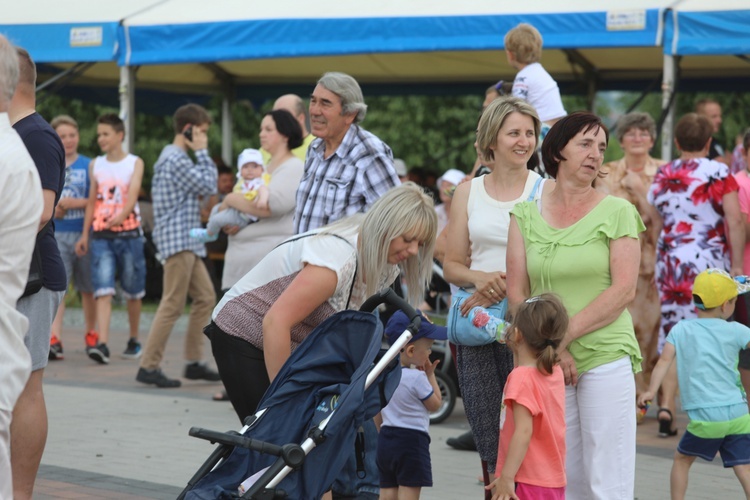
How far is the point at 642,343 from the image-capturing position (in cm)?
847

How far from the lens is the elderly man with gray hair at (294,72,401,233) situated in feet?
19.8

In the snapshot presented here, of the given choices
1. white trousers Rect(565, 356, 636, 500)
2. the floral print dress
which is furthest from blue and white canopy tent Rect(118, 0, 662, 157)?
white trousers Rect(565, 356, 636, 500)

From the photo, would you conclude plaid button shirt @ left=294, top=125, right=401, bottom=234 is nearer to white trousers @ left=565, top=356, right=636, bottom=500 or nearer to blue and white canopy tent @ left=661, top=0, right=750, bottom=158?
white trousers @ left=565, top=356, right=636, bottom=500

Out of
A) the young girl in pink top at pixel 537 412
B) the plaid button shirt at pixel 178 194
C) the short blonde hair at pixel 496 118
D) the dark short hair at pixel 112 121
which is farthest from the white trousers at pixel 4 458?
the dark short hair at pixel 112 121

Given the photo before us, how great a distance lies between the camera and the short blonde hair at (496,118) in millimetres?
5176

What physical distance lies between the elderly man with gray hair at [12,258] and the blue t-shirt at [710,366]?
10.6 feet

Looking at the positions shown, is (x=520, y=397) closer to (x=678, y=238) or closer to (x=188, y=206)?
(x=678, y=238)

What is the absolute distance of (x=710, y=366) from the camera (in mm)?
5641

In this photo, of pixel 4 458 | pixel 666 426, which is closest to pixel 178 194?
pixel 666 426

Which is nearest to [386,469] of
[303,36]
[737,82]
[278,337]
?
[278,337]

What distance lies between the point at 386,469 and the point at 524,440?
1270 mm

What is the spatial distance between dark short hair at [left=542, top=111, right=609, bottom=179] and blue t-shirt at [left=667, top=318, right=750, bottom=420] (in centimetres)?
143

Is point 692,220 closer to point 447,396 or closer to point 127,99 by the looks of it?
point 447,396

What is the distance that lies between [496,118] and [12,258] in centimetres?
233
